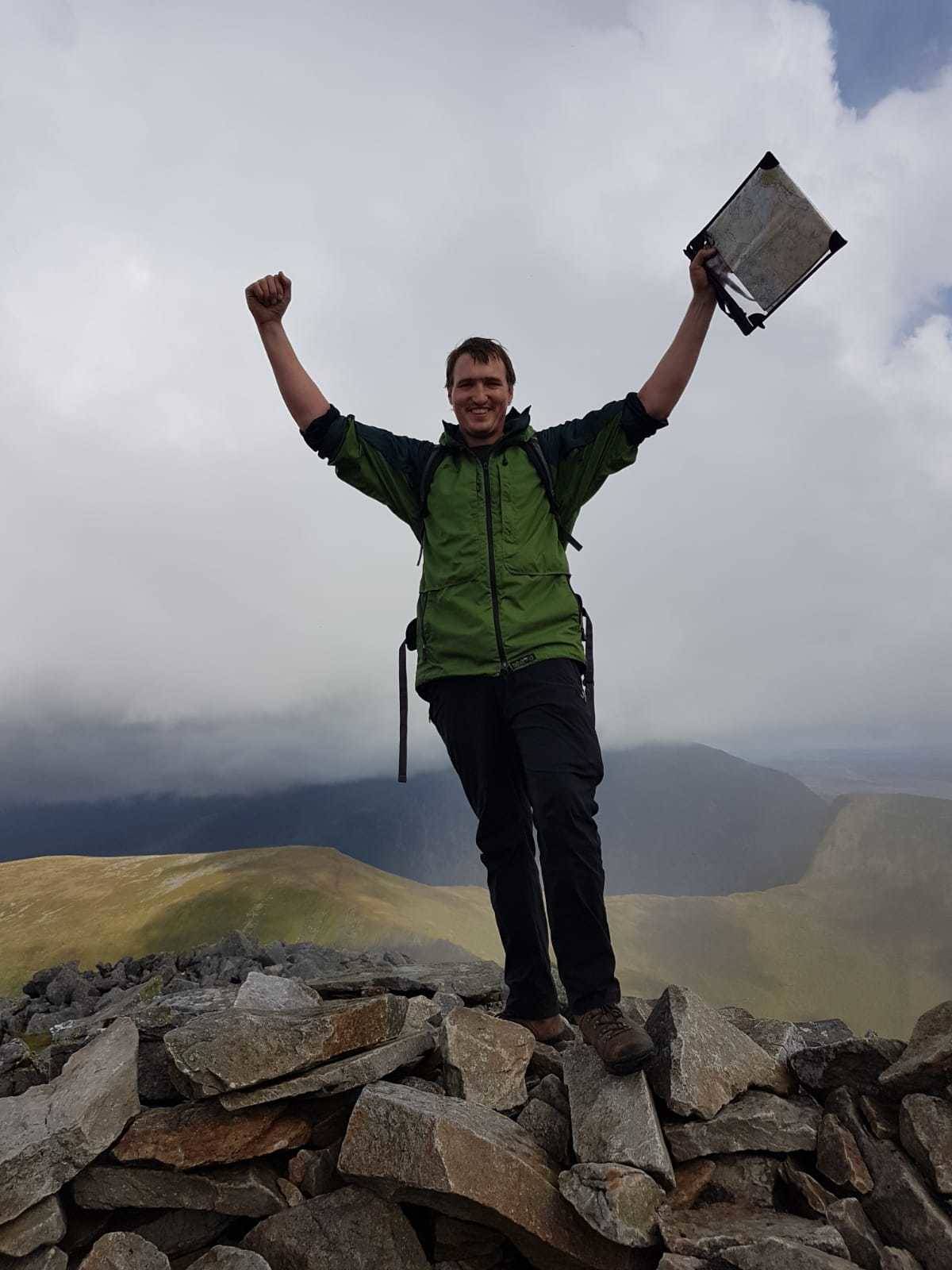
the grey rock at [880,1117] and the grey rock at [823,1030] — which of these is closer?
the grey rock at [880,1117]

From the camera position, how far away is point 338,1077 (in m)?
4.62

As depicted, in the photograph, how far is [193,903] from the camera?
50.5m

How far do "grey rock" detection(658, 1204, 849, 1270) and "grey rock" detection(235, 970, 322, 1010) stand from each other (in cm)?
356

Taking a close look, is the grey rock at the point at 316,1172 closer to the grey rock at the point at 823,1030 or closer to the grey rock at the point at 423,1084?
the grey rock at the point at 423,1084

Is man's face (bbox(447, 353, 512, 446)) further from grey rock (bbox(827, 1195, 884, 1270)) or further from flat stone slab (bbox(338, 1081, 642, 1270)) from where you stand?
grey rock (bbox(827, 1195, 884, 1270))

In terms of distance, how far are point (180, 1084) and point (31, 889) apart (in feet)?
191

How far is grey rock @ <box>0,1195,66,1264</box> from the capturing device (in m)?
3.94

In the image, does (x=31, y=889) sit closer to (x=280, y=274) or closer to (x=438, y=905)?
(x=438, y=905)

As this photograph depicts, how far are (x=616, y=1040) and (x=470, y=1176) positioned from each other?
4.00 feet

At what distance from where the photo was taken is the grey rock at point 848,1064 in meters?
4.66

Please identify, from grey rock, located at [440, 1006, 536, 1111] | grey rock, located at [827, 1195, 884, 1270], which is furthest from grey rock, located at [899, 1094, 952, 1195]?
grey rock, located at [440, 1006, 536, 1111]

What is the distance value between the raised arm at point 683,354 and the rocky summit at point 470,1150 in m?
4.50

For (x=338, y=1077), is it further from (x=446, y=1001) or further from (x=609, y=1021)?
(x=446, y=1001)

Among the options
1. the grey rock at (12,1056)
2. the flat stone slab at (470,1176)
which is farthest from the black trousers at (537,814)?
the grey rock at (12,1056)
